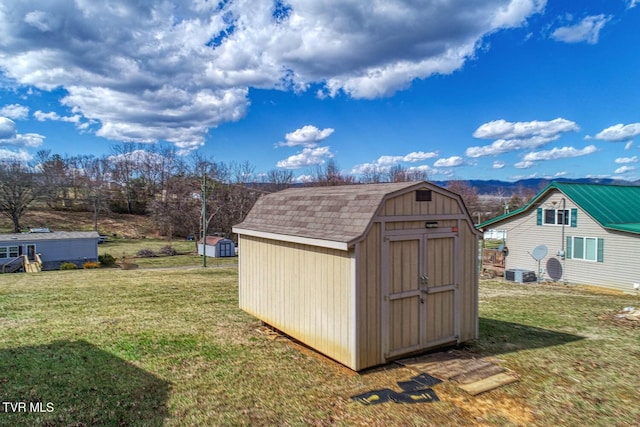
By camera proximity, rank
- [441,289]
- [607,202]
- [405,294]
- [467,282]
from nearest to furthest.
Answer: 1. [405,294]
2. [441,289]
3. [467,282]
4. [607,202]

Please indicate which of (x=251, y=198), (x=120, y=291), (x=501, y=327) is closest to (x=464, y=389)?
(x=501, y=327)

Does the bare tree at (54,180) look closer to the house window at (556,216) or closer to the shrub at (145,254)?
the shrub at (145,254)

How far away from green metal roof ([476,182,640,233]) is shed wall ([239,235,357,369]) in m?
16.4

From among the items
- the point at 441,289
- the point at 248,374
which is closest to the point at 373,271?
the point at 441,289

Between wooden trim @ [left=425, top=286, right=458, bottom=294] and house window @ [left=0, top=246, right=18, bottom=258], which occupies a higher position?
wooden trim @ [left=425, top=286, right=458, bottom=294]

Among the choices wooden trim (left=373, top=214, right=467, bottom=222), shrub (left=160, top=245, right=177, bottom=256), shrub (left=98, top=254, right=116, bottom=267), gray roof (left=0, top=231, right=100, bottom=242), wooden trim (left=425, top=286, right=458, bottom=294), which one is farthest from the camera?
shrub (left=160, top=245, right=177, bottom=256)

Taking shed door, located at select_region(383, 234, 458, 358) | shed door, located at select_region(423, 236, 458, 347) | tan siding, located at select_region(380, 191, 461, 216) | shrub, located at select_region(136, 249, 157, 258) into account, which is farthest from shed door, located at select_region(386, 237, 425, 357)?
shrub, located at select_region(136, 249, 157, 258)

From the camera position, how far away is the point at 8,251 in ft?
83.3

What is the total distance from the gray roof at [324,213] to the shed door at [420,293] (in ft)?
2.07

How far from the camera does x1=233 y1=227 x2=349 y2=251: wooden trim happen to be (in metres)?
5.28

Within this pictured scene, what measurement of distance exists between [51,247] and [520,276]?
97.1 ft

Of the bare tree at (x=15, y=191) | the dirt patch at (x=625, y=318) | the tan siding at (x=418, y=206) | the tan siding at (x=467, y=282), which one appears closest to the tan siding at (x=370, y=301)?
the tan siding at (x=418, y=206)

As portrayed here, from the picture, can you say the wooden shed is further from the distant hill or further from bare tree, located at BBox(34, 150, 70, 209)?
bare tree, located at BBox(34, 150, 70, 209)

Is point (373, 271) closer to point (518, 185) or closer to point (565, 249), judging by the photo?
point (565, 249)
